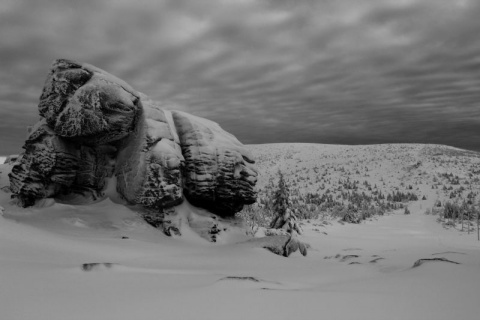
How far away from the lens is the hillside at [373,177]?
149 feet

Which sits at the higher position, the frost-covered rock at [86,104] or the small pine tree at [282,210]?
the frost-covered rock at [86,104]

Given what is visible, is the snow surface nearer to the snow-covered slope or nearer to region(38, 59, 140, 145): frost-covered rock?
region(38, 59, 140, 145): frost-covered rock

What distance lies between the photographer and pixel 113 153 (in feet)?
46.8

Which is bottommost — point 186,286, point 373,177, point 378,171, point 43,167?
point 186,286

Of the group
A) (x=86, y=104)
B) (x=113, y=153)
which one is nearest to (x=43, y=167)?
(x=113, y=153)

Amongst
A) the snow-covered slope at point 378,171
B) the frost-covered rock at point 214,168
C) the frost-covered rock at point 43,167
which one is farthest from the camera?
the snow-covered slope at point 378,171

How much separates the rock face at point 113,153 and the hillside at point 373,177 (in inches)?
1086

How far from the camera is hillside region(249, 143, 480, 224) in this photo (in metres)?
45.5

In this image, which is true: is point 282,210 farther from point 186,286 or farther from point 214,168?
point 186,286

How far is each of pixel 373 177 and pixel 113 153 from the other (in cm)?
6056

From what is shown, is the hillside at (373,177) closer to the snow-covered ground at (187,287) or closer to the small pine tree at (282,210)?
the small pine tree at (282,210)

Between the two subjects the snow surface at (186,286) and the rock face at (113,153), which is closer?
the snow surface at (186,286)

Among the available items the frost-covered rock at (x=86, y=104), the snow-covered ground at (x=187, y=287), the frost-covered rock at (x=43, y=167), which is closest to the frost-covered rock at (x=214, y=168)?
the frost-covered rock at (x=86, y=104)

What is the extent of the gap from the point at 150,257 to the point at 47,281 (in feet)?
13.2
